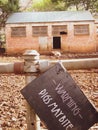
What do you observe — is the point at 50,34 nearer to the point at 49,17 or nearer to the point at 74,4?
the point at 49,17

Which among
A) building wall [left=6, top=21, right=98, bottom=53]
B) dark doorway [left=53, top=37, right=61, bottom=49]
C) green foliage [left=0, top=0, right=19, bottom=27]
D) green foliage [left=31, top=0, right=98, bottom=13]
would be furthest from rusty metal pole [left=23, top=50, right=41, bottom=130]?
green foliage [left=31, top=0, right=98, bottom=13]

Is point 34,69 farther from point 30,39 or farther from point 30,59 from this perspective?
point 30,39

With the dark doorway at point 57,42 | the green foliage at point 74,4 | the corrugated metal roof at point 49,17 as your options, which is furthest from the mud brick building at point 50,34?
the green foliage at point 74,4

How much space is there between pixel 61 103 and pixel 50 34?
1033 inches

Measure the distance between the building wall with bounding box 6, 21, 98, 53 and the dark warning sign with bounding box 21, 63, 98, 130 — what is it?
25.9 metres

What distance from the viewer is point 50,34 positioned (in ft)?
93.4

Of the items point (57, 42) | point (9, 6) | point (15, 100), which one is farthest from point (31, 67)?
point (9, 6)

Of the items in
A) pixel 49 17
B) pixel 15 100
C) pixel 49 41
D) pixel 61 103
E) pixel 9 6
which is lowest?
pixel 49 41

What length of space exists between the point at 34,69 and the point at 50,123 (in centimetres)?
43

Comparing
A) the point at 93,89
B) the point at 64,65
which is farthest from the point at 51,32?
the point at 64,65

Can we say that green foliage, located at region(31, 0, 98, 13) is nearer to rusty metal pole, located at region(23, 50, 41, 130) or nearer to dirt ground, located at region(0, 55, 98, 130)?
dirt ground, located at region(0, 55, 98, 130)

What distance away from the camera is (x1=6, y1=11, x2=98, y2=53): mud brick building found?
93.0 feet

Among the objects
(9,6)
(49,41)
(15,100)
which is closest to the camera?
(15,100)

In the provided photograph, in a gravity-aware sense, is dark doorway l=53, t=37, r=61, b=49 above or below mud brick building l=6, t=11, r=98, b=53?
below
